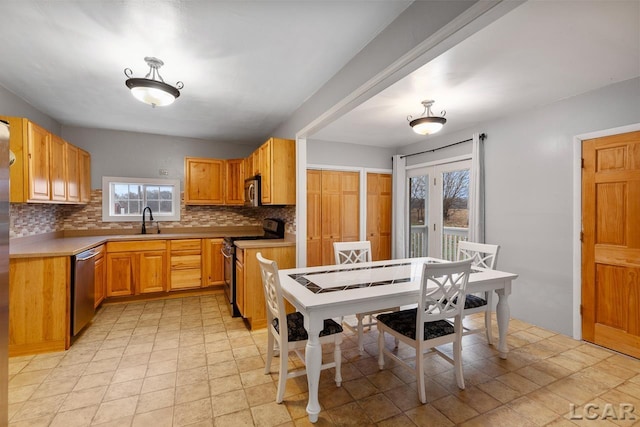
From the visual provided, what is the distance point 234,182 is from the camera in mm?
4762

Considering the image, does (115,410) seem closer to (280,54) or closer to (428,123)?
(280,54)

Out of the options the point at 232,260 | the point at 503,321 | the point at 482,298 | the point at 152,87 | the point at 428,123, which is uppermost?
the point at 152,87

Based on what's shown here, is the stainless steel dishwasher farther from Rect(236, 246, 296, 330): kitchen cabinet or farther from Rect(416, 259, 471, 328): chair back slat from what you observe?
Rect(416, 259, 471, 328): chair back slat

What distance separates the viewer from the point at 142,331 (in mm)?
3018

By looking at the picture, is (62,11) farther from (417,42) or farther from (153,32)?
(417,42)

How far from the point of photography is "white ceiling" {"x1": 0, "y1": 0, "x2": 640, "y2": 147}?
5.67 ft

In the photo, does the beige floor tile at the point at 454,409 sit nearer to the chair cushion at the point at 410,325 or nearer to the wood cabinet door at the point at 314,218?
the chair cushion at the point at 410,325

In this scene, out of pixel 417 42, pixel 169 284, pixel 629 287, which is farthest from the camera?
pixel 169 284

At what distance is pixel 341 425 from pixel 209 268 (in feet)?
10.3

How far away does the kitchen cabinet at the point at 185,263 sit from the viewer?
4039 millimetres

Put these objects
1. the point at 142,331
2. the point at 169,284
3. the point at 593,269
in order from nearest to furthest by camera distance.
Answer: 1. the point at 593,269
2. the point at 142,331
3. the point at 169,284

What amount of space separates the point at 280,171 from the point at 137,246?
7.49ft

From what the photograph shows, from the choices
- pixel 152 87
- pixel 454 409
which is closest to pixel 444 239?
pixel 454 409

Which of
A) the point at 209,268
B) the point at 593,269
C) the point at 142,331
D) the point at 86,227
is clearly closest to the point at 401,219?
the point at 593,269
